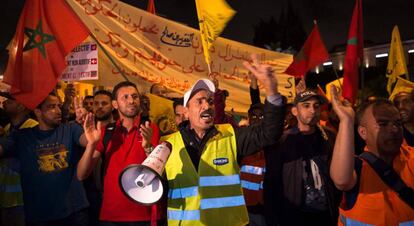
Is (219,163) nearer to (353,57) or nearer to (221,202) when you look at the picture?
(221,202)

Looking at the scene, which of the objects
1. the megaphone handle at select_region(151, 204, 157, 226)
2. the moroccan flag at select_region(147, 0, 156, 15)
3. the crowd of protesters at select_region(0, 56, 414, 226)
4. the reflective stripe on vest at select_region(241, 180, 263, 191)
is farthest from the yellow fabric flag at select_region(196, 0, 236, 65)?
the moroccan flag at select_region(147, 0, 156, 15)

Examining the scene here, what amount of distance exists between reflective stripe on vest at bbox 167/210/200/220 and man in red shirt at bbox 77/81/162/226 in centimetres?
48

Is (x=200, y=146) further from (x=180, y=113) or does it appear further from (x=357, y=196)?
(x=180, y=113)

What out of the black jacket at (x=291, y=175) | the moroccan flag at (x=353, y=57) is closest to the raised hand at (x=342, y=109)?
the black jacket at (x=291, y=175)

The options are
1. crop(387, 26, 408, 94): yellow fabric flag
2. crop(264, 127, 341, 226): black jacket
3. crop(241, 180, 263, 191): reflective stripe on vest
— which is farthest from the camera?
crop(387, 26, 408, 94): yellow fabric flag

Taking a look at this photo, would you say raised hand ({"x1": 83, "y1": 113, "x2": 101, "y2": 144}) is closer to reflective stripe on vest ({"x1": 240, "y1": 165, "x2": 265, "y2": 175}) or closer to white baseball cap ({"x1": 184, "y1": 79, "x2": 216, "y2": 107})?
white baseball cap ({"x1": 184, "y1": 79, "x2": 216, "y2": 107})

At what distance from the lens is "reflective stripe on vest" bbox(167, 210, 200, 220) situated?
3.37 m

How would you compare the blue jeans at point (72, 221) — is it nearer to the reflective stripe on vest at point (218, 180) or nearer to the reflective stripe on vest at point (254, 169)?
the reflective stripe on vest at point (218, 180)

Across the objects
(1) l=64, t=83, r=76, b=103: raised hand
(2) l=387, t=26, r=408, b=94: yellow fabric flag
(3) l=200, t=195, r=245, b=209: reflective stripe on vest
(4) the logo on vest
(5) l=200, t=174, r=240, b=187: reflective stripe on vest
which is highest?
(2) l=387, t=26, r=408, b=94: yellow fabric flag

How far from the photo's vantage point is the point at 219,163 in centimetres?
344

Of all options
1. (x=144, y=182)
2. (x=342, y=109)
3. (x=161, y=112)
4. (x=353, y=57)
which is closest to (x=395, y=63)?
(x=353, y=57)

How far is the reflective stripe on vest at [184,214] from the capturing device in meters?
3.37

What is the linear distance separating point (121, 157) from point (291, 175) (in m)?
1.58

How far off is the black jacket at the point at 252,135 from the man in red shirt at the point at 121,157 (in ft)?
1.40
